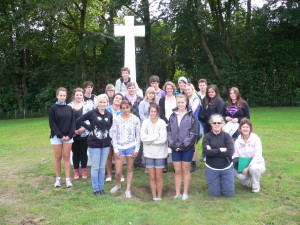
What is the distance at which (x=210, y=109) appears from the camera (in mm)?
5684

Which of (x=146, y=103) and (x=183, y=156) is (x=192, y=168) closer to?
(x=183, y=156)

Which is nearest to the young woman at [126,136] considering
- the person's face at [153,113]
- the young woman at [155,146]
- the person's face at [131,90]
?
the young woman at [155,146]

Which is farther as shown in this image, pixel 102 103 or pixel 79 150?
pixel 79 150

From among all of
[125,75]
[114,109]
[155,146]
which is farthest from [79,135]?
[155,146]

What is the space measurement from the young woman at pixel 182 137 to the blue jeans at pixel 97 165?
1.14 metres

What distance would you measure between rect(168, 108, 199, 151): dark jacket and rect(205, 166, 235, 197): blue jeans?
553mm

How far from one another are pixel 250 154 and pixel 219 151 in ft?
2.34

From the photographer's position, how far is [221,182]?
461 centimetres

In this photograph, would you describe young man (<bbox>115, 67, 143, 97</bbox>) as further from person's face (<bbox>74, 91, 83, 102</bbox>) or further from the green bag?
the green bag

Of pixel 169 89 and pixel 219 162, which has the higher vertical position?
pixel 169 89

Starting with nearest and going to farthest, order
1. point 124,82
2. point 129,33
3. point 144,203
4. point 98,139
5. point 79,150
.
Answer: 1. point 144,203
2. point 98,139
3. point 79,150
4. point 124,82
5. point 129,33

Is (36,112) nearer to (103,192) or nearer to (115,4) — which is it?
(115,4)

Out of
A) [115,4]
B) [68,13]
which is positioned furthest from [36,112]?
[115,4]

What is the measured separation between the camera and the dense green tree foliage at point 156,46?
20891 millimetres
